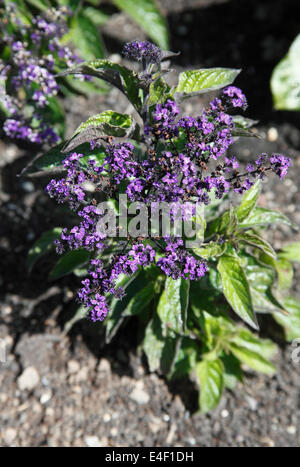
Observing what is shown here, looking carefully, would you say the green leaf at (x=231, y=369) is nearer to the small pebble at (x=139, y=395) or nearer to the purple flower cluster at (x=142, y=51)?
the small pebble at (x=139, y=395)

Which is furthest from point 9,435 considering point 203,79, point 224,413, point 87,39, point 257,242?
point 87,39

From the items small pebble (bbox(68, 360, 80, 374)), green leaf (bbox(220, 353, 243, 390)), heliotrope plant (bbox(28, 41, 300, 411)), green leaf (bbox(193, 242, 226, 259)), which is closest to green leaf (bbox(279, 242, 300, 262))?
heliotrope plant (bbox(28, 41, 300, 411))

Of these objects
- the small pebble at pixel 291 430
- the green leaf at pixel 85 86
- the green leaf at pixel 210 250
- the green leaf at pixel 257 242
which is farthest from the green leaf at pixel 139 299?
the green leaf at pixel 85 86

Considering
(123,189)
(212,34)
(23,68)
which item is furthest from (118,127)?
(212,34)

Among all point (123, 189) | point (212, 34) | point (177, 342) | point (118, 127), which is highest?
point (212, 34)

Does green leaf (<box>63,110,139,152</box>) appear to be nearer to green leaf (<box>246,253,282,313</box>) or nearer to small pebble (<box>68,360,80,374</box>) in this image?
green leaf (<box>246,253,282,313</box>)

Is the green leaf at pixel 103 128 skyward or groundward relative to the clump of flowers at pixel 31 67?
groundward

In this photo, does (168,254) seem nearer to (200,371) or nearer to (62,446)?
(200,371)
